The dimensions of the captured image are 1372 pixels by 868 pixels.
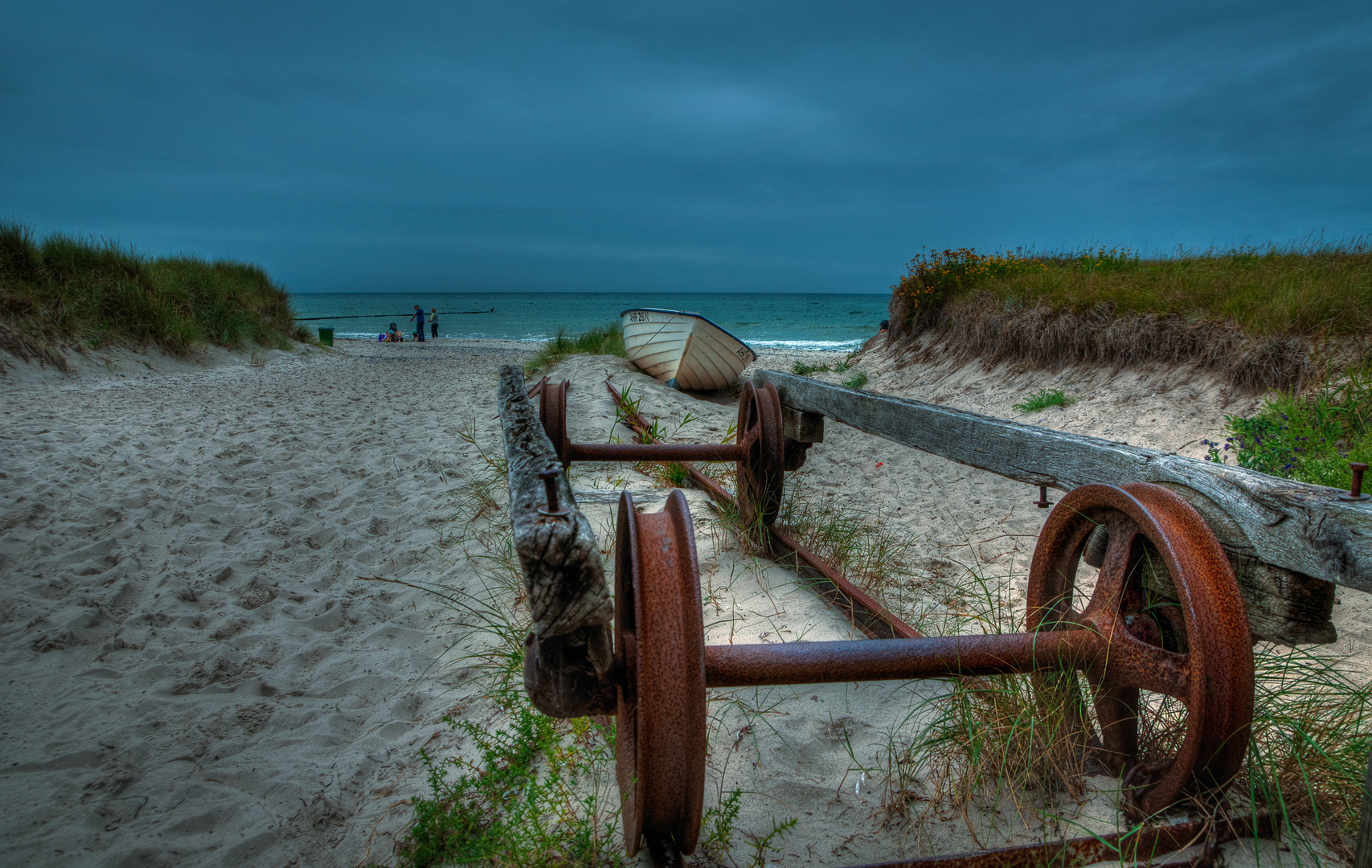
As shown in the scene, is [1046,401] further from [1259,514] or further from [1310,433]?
[1259,514]

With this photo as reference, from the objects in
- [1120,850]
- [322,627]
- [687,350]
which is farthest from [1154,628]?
[687,350]

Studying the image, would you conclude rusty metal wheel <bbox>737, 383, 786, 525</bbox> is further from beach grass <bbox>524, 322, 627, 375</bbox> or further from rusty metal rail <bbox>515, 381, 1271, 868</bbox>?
beach grass <bbox>524, 322, 627, 375</bbox>

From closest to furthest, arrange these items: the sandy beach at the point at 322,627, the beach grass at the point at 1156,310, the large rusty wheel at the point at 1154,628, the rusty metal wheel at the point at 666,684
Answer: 1. the rusty metal wheel at the point at 666,684
2. the large rusty wheel at the point at 1154,628
3. the sandy beach at the point at 322,627
4. the beach grass at the point at 1156,310

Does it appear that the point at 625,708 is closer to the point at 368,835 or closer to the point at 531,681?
the point at 531,681

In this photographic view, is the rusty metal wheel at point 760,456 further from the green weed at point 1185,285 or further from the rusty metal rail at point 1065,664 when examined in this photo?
the green weed at point 1185,285

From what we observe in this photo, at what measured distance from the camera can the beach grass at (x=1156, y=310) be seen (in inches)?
227

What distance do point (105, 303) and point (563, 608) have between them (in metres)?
14.3

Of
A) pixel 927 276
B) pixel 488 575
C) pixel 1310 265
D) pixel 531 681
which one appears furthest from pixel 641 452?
pixel 927 276

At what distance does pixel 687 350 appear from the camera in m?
11.3

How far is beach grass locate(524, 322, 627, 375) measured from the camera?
46.1 feet

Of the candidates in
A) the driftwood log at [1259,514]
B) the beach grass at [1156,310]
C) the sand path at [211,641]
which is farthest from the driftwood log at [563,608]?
the beach grass at [1156,310]

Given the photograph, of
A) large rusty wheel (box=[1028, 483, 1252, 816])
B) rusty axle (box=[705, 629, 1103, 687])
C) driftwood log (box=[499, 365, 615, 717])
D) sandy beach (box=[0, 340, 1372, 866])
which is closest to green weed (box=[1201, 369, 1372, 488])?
sandy beach (box=[0, 340, 1372, 866])

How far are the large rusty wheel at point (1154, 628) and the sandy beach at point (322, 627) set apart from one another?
0.64 ft

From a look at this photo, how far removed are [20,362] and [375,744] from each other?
10.3m
